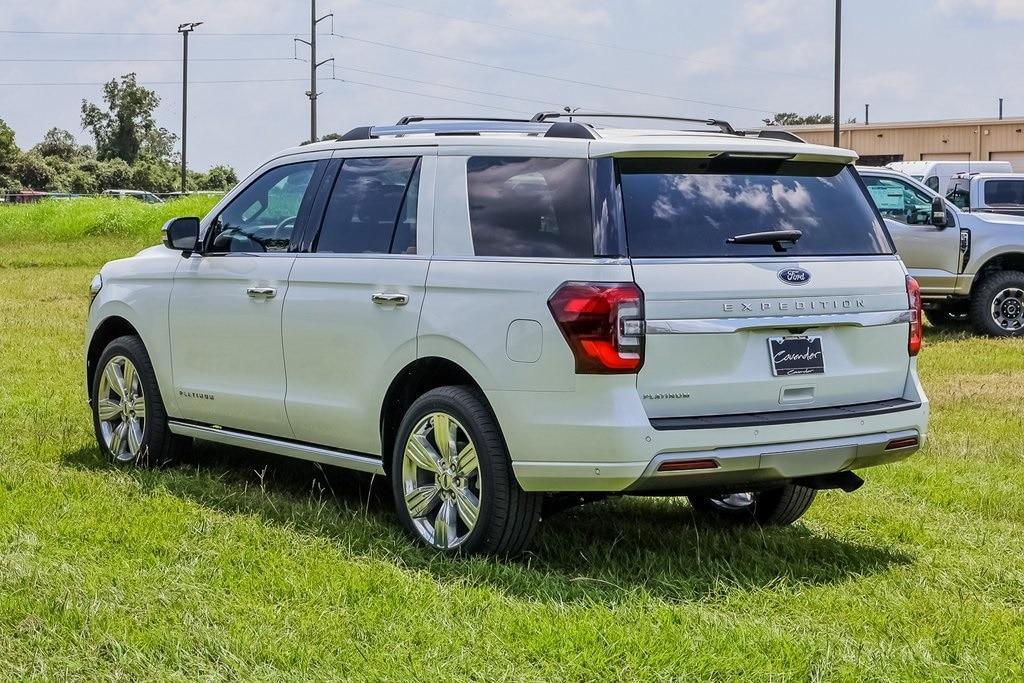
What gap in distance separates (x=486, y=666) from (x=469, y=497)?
4.51ft

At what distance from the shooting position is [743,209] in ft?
19.5

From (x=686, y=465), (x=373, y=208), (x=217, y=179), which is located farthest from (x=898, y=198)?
(x=217, y=179)

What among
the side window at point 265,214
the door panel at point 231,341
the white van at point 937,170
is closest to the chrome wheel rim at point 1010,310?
the side window at point 265,214

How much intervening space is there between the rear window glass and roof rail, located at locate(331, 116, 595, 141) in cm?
47

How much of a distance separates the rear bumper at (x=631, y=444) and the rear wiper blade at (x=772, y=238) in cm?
71

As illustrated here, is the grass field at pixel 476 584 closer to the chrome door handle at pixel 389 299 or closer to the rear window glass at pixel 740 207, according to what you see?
the chrome door handle at pixel 389 299

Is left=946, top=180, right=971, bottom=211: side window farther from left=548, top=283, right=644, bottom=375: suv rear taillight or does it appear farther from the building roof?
the building roof

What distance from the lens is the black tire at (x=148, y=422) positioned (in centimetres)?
807

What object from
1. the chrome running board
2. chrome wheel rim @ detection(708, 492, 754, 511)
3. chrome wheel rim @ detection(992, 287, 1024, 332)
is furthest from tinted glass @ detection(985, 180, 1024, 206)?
the chrome running board

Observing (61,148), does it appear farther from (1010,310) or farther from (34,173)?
(1010,310)

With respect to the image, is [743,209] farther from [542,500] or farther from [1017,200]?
[1017,200]

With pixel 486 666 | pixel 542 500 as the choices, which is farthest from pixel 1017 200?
pixel 486 666

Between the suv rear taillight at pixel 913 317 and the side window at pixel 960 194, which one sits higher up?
the side window at pixel 960 194

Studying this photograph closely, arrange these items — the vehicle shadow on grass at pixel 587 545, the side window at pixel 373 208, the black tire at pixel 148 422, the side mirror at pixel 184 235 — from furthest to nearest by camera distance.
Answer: the black tire at pixel 148 422
the side mirror at pixel 184 235
the side window at pixel 373 208
the vehicle shadow on grass at pixel 587 545
